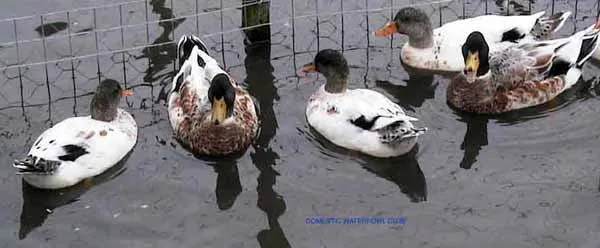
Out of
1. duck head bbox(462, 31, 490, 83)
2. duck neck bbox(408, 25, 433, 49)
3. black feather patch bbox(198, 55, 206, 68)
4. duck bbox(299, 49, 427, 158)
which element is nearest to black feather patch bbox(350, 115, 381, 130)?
duck bbox(299, 49, 427, 158)

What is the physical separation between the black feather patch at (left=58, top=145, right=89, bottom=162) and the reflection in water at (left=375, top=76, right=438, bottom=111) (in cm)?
265

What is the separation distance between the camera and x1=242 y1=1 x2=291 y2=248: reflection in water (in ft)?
26.1

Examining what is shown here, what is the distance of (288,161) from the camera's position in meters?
8.73

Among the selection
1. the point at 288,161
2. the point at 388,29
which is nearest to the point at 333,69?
the point at 288,161

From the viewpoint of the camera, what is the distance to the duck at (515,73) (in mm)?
9438

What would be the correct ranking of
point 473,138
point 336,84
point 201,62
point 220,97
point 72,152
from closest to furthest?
point 72,152, point 220,97, point 473,138, point 336,84, point 201,62

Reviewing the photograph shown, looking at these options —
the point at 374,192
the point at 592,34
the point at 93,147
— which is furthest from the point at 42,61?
the point at 592,34

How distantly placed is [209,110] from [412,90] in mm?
1835

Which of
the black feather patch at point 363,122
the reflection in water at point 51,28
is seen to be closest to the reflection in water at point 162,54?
the reflection in water at point 51,28

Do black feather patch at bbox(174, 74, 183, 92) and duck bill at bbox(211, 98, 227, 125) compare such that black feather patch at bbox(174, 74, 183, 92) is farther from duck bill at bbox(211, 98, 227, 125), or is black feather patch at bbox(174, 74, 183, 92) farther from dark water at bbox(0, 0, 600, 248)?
duck bill at bbox(211, 98, 227, 125)

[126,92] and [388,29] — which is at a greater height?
[388,29]

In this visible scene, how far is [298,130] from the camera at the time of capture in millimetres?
9219

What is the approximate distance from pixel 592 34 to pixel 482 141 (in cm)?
166

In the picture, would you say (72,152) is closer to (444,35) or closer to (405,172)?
(405,172)
